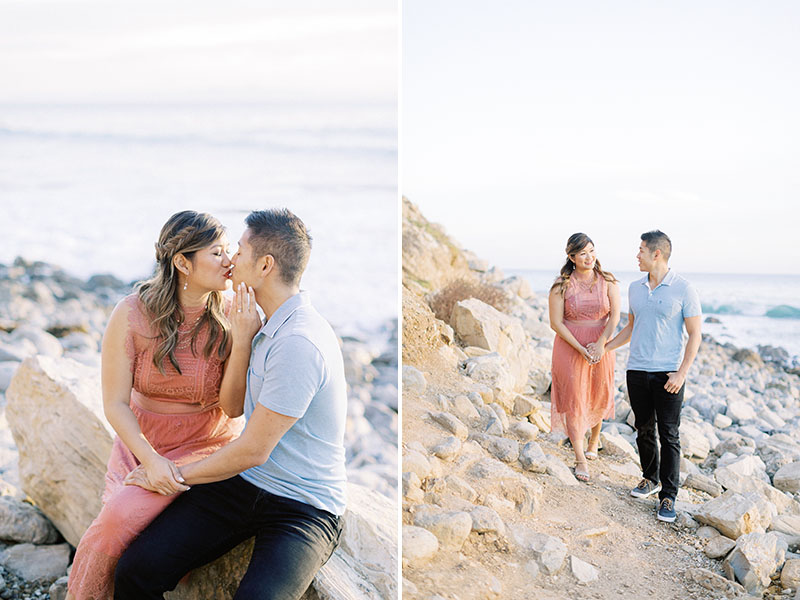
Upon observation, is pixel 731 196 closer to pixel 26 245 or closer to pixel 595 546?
pixel 595 546

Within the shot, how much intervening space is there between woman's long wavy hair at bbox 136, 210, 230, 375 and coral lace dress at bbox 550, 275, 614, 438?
1785 mm

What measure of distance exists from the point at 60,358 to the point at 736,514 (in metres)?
3.06

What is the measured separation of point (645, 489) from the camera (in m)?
3.43

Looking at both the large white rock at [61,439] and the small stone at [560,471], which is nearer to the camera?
the large white rock at [61,439]

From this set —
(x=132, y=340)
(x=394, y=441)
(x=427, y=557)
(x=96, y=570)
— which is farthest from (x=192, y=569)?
(x=394, y=441)

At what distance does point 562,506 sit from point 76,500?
213 centimetres

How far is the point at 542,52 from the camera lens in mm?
4035

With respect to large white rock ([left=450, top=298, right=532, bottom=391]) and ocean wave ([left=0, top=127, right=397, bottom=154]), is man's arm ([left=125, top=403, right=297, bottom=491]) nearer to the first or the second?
large white rock ([left=450, top=298, right=532, bottom=391])

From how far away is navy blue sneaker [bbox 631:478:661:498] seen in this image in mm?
3422

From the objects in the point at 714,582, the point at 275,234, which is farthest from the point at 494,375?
the point at 275,234

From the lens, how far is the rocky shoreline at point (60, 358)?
3.30 m

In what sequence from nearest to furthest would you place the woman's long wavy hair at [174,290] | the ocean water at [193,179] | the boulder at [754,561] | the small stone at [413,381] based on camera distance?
the woman's long wavy hair at [174,290]
the boulder at [754,561]
the small stone at [413,381]
the ocean water at [193,179]

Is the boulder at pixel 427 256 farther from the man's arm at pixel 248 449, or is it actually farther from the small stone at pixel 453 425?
the man's arm at pixel 248 449

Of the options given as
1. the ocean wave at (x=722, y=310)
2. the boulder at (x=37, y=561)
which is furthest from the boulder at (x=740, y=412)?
the boulder at (x=37, y=561)
